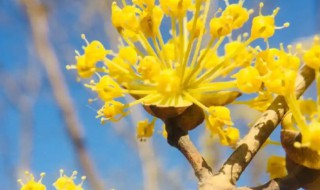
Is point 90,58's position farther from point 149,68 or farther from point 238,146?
point 238,146

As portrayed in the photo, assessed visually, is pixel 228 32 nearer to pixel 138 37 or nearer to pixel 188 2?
pixel 188 2

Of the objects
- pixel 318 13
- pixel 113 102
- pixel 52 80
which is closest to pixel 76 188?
pixel 113 102

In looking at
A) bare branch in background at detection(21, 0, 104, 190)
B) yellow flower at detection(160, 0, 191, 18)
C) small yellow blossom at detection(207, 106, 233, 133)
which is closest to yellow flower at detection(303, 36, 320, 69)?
small yellow blossom at detection(207, 106, 233, 133)

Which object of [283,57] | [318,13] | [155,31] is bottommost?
[283,57]

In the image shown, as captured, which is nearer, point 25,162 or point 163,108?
point 163,108

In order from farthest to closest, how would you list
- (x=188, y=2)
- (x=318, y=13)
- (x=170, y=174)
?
(x=170, y=174), (x=318, y=13), (x=188, y=2)

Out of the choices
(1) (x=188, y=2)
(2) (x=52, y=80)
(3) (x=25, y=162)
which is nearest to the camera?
(1) (x=188, y=2)

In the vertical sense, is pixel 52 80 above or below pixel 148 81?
above

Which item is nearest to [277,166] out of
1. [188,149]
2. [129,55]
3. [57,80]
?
[188,149]
